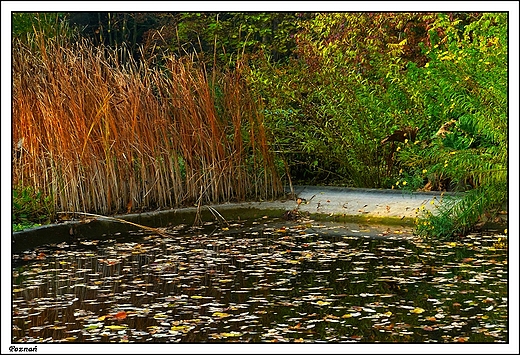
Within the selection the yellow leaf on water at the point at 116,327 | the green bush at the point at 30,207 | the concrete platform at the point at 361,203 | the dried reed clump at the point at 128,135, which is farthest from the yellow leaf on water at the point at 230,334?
the dried reed clump at the point at 128,135

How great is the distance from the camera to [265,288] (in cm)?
555

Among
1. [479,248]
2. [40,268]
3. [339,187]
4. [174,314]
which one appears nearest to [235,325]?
[174,314]

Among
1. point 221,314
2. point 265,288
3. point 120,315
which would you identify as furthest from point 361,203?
point 120,315

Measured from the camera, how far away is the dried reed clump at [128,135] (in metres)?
8.07

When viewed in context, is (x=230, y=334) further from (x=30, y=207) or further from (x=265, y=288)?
(x=30, y=207)

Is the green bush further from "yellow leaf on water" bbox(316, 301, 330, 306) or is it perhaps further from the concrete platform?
"yellow leaf on water" bbox(316, 301, 330, 306)

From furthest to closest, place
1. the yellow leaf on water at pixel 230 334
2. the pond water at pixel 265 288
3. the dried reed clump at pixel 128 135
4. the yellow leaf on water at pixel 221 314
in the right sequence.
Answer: the dried reed clump at pixel 128 135
the yellow leaf on water at pixel 221 314
the pond water at pixel 265 288
the yellow leaf on water at pixel 230 334

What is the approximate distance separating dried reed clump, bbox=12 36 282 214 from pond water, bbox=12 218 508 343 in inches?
39.9

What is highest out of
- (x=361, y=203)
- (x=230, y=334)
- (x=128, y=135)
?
(x=128, y=135)

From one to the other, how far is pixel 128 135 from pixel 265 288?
10.8ft

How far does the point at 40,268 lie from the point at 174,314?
170 centimetres

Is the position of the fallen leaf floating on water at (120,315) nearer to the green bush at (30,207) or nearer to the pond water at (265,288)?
the pond water at (265,288)

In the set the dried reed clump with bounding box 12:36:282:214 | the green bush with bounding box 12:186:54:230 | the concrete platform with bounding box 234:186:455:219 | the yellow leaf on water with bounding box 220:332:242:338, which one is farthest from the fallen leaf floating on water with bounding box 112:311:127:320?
the concrete platform with bounding box 234:186:455:219

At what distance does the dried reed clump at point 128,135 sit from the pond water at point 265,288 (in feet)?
3.32
